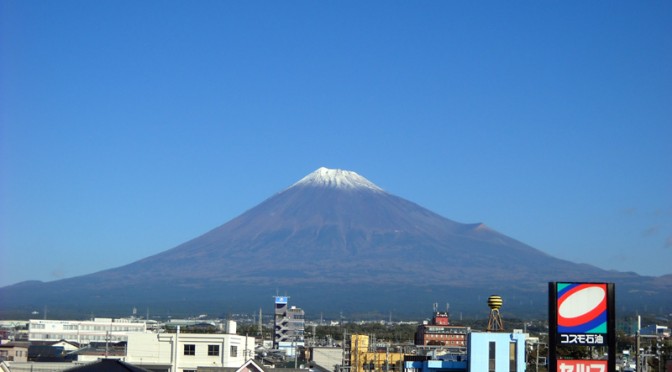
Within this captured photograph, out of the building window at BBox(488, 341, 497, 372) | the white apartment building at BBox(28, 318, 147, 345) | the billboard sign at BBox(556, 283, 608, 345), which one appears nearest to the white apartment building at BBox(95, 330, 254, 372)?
the building window at BBox(488, 341, 497, 372)

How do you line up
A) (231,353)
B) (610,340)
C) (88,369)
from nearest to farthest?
(88,369)
(610,340)
(231,353)

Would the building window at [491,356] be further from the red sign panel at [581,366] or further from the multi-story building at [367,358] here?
the multi-story building at [367,358]

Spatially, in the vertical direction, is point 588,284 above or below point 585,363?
above

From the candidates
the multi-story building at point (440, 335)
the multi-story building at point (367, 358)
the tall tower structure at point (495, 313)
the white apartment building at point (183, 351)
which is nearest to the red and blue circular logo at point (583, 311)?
the tall tower structure at point (495, 313)

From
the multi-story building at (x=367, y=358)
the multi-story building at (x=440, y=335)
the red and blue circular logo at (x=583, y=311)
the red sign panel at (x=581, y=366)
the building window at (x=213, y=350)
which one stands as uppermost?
the red and blue circular logo at (x=583, y=311)

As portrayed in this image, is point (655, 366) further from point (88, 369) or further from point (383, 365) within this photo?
point (88, 369)

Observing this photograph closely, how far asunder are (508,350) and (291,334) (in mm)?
93050

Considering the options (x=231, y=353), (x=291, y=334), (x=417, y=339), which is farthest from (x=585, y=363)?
(x=291, y=334)

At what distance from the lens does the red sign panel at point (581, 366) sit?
1081 inches

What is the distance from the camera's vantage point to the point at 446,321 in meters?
115

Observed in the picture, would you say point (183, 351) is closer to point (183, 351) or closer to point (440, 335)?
point (183, 351)

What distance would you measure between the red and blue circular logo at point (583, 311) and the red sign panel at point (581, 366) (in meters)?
0.85

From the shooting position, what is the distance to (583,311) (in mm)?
26969

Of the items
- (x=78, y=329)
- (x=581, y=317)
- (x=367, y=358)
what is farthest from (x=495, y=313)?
(x=78, y=329)
